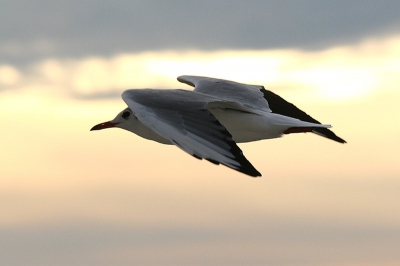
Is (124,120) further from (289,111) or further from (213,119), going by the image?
(213,119)

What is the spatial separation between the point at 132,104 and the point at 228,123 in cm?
265

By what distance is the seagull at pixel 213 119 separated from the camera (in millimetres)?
13289

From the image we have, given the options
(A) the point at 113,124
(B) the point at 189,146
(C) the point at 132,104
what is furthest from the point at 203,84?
(B) the point at 189,146

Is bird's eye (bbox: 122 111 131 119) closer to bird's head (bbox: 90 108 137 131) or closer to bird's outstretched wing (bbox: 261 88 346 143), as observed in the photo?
bird's head (bbox: 90 108 137 131)

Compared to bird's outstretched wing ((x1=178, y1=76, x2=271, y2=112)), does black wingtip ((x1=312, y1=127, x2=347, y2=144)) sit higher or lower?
lower

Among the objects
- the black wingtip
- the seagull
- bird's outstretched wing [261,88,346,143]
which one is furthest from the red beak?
the black wingtip

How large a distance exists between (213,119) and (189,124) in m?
0.40

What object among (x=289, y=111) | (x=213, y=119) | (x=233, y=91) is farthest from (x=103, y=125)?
(x=213, y=119)

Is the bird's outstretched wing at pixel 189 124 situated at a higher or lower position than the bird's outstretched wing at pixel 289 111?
lower

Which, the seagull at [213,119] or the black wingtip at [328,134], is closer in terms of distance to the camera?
the seagull at [213,119]

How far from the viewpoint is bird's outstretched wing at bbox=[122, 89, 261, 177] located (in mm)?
13055

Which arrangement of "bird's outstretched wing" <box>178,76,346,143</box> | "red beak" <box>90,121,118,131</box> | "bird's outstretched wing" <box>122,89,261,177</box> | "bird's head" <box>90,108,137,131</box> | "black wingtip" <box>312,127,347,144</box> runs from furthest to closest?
"black wingtip" <box>312,127,347,144</box> < "bird's outstretched wing" <box>178,76,346,143</box> < "red beak" <box>90,121,118,131</box> < "bird's head" <box>90,108,137,131</box> < "bird's outstretched wing" <box>122,89,261,177</box>

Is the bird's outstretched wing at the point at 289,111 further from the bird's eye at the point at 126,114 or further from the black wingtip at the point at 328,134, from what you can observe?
the bird's eye at the point at 126,114

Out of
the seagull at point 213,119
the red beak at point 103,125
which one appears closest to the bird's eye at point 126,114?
the seagull at point 213,119
